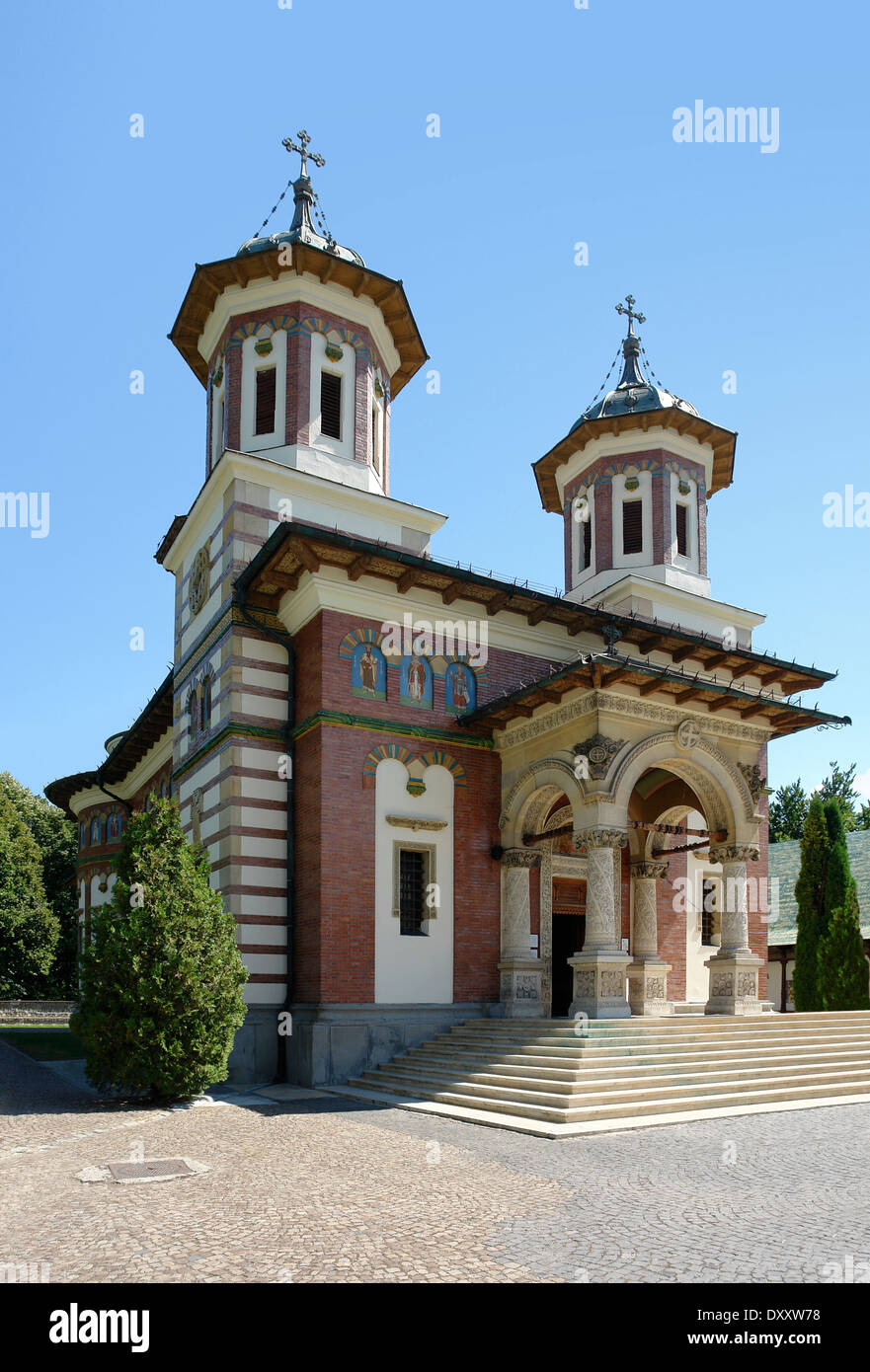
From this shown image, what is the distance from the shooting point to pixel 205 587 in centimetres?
2156

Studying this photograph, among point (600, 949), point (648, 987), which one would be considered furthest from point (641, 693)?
point (648, 987)

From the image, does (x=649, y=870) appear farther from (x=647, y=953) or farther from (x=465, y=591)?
(x=465, y=591)

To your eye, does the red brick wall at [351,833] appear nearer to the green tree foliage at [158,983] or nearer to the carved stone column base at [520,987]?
the carved stone column base at [520,987]

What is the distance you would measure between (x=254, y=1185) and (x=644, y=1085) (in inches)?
268

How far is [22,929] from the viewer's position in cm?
4416

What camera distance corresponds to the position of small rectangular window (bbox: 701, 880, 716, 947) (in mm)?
23703

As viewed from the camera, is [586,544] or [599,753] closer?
[599,753]

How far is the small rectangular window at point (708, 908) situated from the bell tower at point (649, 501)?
6.24 metres

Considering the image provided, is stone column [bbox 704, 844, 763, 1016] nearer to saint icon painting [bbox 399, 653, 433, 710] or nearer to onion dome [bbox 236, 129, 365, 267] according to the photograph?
saint icon painting [bbox 399, 653, 433, 710]

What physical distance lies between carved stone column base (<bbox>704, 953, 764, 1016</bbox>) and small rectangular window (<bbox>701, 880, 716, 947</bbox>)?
4.93m

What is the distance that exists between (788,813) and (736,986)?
35760 millimetres

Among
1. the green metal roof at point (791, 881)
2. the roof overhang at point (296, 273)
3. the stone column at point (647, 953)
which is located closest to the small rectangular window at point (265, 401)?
the roof overhang at point (296, 273)

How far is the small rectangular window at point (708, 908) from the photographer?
23.7 m
